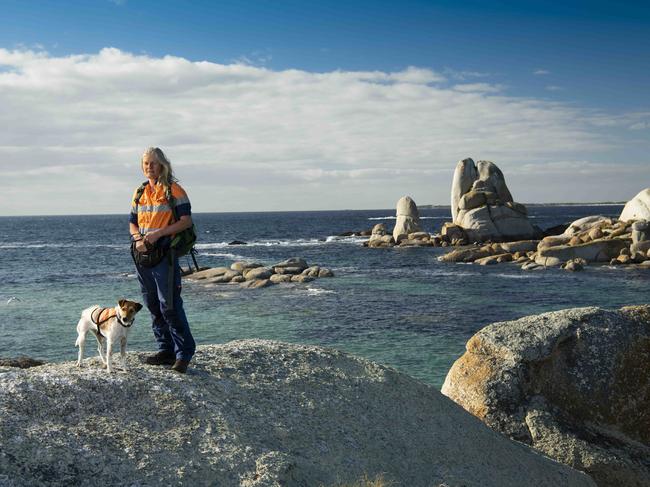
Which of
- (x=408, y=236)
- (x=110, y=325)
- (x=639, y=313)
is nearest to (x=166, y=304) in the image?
(x=110, y=325)

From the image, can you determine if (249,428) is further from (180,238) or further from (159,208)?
(159,208)

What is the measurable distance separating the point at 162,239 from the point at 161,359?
1470 millimetres

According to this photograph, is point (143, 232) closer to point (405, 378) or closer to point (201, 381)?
point (201, 381)

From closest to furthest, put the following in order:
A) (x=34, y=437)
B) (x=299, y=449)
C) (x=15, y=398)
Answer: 1. (x=34, y=437)
2. (x=15, y=398)
3. (x=299, y=449)

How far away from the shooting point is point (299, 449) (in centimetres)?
636

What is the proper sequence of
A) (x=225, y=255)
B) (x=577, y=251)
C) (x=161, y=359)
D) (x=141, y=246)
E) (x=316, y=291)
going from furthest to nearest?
1. (x=225, y=255)
2. (x=577, y=251)
3. (x=316, y=291)
4. (x=161, y=359)
5. (x=141, y=246)

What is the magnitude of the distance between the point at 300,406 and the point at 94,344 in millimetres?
18469

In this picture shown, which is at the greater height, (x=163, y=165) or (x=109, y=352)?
(x=163, y=165)

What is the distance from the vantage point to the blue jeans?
22.8ft

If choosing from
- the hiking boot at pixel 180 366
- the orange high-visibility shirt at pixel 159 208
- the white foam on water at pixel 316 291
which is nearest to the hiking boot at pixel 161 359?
the hiking boot at pixel 180 366

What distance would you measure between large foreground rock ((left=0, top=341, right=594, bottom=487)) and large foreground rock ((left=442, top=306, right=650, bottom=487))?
0.66 m

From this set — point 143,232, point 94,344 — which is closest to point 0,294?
point 94,344

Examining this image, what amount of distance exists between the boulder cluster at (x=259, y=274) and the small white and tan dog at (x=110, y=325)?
3303 cm

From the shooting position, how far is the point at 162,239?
22.7ft
